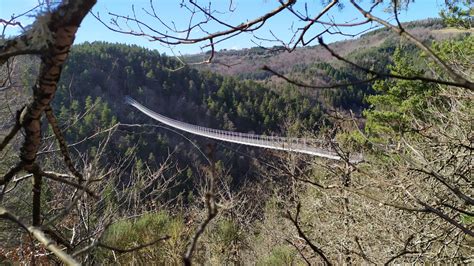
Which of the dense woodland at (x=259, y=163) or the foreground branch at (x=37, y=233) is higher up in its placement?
the foreground branch at (x=37, y=233)

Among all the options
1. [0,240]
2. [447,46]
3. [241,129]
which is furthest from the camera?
[241,129]

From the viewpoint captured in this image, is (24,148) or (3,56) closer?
(3,56)

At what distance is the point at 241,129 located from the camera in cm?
4400

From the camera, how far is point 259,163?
2678mm

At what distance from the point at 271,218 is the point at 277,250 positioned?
5.22m

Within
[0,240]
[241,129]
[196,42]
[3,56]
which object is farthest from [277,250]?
[241,129]

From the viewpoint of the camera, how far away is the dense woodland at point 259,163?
174 centimetres

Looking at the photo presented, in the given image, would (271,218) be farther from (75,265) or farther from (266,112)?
(266,112)

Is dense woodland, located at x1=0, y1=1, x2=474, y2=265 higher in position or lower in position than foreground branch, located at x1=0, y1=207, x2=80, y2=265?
lower

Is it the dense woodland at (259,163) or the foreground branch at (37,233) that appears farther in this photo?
the dense woodland at (259,163)

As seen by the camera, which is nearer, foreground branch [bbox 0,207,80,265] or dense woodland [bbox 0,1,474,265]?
foreground branch [bbox 0,207,80,265]

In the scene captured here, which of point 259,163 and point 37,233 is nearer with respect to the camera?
point 37,233

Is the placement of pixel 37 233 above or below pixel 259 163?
above

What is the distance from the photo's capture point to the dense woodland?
68.6 inches
